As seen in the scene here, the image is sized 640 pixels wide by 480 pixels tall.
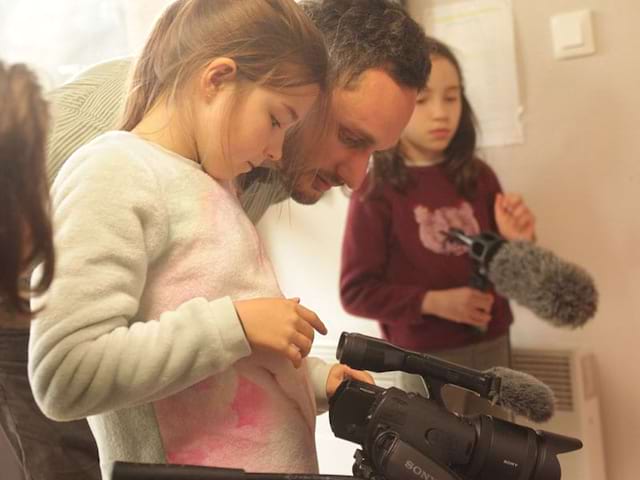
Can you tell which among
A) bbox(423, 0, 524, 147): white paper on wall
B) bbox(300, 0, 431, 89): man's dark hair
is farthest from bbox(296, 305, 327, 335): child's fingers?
bbox(423, 0, 524, 147): white paper on wall

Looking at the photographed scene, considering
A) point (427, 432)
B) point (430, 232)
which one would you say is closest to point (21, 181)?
point (427, 432)

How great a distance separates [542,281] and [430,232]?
0.82 ft

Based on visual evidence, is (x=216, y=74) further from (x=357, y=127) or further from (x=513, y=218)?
(x=513, y=218)

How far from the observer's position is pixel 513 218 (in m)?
1.29

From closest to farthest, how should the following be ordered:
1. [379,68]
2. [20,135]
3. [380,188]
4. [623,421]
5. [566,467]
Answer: [20,135] < [379,68] < [566,467] < [380,188] < [623,421]

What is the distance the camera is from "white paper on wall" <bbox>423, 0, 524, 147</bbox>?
1427mm

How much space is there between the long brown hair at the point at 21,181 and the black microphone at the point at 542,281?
0.81 m

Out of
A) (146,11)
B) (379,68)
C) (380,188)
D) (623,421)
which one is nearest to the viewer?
(379,68)

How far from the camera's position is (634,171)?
135 centimetres

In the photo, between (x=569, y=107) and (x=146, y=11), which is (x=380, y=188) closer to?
(x=569, y=107)

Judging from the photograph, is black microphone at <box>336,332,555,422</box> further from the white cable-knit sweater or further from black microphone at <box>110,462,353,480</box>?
black microphone at <box>110,462,353,480</box>

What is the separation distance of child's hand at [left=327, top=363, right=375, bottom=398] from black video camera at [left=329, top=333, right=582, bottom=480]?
62mm

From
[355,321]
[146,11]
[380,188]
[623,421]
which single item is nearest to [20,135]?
[146,11]

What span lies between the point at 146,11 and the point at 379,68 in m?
0.38
